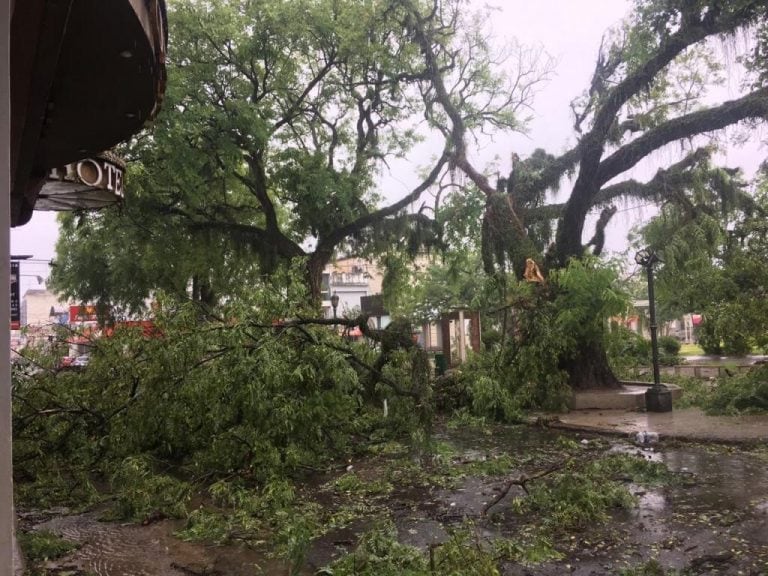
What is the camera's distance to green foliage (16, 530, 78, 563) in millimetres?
5168

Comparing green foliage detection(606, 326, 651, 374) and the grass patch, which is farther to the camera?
the grass patch

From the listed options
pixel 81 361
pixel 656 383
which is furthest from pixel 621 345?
pixel 81 361

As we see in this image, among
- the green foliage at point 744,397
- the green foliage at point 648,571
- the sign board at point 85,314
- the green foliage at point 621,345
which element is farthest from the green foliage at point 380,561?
the sign board at point 85,314

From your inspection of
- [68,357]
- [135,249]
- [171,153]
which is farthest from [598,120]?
[135,249]

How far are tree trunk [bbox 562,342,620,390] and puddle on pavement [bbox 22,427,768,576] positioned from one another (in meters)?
5.75

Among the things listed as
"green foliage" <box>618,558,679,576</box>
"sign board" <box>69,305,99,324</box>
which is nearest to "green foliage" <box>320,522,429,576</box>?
"green foliage" <box>618,558,679,576</box>

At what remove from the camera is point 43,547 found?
17.4 feet

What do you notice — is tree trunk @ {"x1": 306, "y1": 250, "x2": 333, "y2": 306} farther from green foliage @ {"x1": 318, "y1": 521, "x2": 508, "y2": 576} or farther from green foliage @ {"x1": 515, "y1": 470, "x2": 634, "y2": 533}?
green foliage @ {"x1": 318, "y1": 521, "x2": 508, "y2": 576}

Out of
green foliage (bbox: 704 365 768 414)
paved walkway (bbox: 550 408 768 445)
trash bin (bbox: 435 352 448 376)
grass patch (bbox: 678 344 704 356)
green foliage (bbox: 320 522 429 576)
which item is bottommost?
grass patch (bbox: 678 344 704 356)

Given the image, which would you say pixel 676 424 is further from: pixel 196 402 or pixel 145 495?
pixel 145 495

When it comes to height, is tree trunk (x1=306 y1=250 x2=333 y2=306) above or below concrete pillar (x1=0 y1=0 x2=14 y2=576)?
above

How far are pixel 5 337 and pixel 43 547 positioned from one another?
3.65 metres

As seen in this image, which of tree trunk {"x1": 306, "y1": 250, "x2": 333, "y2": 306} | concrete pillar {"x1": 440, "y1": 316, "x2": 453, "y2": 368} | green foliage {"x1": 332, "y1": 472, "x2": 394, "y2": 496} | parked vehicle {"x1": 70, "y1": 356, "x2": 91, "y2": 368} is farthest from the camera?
concrete pillar {"x1": 440, "y1": 316, "x2": 453, "y2": 368}

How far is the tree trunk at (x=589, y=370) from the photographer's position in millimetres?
13383
